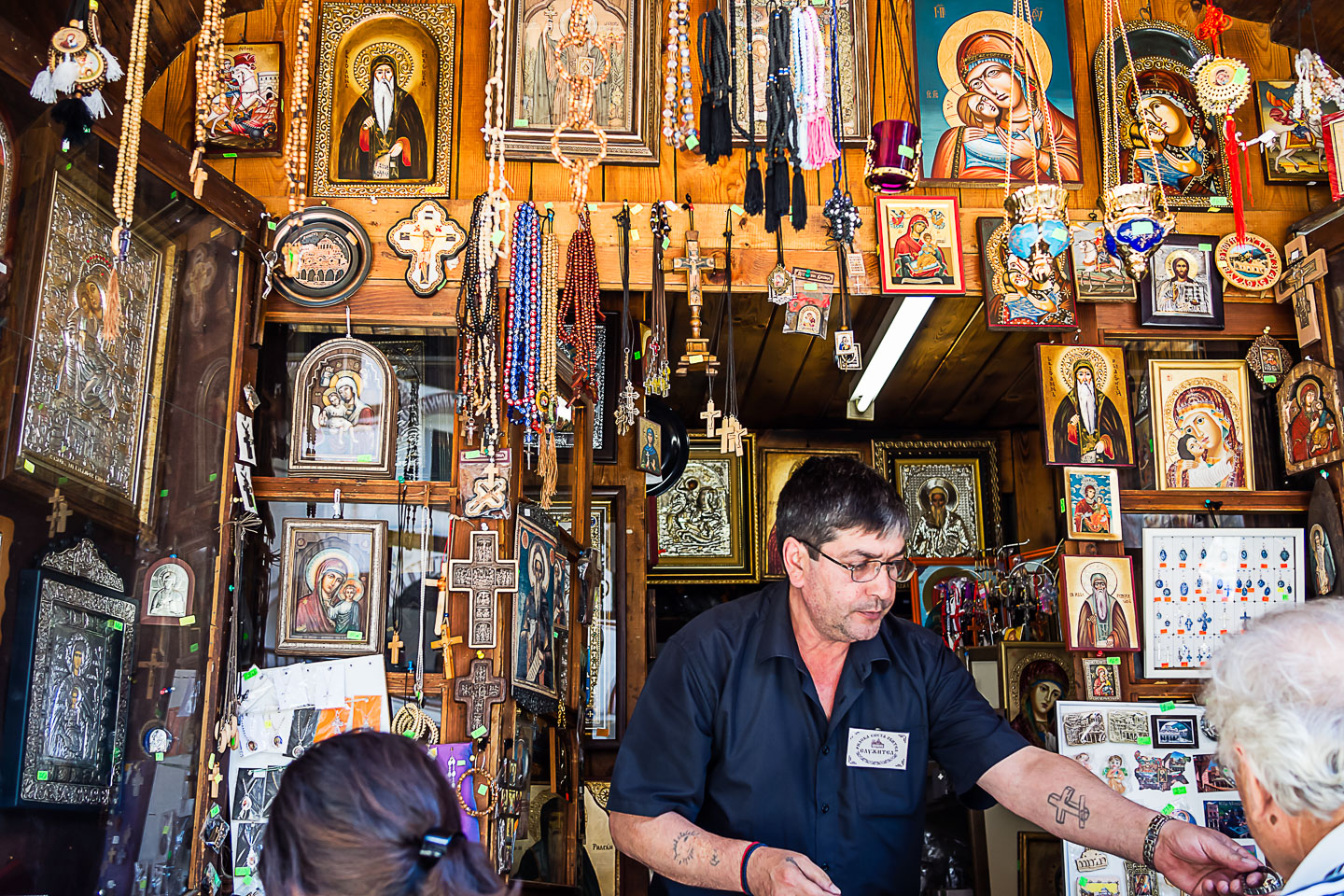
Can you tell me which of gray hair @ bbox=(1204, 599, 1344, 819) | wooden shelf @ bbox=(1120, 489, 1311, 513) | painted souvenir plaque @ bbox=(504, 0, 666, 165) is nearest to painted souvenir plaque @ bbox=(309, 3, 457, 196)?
painted souvenir plaque @ bbox=(504, 0, 666, 165)

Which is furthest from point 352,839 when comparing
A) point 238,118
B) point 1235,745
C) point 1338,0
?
point 1338,0

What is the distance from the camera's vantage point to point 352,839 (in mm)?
1371

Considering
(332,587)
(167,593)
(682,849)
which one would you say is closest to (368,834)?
(682,849)

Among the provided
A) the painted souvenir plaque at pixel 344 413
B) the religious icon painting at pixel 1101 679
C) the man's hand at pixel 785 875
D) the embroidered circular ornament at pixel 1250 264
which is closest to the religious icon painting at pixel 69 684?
the painted souvenir plaque at pixel 344 413

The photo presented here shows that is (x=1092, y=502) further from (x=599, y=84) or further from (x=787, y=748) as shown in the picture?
(x=599, y=84)

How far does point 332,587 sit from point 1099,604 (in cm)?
237

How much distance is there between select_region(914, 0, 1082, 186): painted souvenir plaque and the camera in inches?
154

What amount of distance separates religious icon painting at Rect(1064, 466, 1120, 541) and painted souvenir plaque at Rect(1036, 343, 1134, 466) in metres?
0.04

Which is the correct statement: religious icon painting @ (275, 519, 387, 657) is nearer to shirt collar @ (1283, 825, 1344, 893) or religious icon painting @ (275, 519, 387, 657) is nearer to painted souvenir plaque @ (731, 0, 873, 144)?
painted souvenir plaque @ (731, 0, 873, 144)

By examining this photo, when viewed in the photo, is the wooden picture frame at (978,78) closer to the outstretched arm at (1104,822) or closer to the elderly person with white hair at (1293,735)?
the outstretched arm at (1104,822)

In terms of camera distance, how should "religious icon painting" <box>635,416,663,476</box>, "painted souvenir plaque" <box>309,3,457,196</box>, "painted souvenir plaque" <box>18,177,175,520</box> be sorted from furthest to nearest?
"religious icon painting" <box>635,416,663,476</box> → "painted souvenir plaque" <box>309,3,457,196</box> → "painted souvenir plaque" <box>18,177,175,520</box>

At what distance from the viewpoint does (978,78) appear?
3961mm

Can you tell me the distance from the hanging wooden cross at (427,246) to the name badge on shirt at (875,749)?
2052 mm

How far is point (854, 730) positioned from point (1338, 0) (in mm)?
2530
